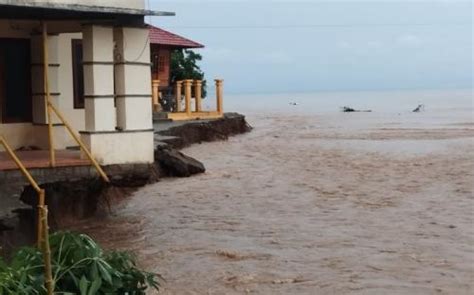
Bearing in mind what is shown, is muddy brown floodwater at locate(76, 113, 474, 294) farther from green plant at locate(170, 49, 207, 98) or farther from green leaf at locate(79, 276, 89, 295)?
green plant at locate(170, 49, 207, 98)

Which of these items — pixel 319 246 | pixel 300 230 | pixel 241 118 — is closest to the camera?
pixel 319 246

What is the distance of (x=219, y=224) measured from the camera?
14445mm

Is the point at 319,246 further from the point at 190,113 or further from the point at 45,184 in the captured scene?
the point at 190,113

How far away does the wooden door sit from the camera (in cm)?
1385

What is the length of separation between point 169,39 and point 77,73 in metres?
19.1

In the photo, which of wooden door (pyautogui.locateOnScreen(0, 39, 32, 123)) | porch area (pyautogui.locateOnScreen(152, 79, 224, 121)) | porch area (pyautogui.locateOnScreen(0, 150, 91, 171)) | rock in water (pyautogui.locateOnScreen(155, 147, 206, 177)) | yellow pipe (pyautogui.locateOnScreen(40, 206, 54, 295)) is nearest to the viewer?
yellow pipe (pyautogui.locateOnScreen(40, 206, 54, 295))

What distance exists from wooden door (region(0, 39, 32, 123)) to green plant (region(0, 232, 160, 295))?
8815mm

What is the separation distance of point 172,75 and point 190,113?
19.2 feet

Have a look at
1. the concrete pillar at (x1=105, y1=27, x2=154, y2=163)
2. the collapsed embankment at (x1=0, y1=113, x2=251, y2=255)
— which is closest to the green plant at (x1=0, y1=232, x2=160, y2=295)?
the collapsed embankment at (x1=0, y1=113, x2=251, y2=255)

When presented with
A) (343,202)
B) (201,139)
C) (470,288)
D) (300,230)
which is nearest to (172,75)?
(201,139)

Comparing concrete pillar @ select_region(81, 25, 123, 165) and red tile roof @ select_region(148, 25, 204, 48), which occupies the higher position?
red tile roof @ select_region(148, 25, 204, 48)

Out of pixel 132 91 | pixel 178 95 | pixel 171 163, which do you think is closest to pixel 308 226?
pixel 132 91

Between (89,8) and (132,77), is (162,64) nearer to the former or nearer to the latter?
(132,77)

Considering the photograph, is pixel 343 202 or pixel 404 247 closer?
pixel 404 247
